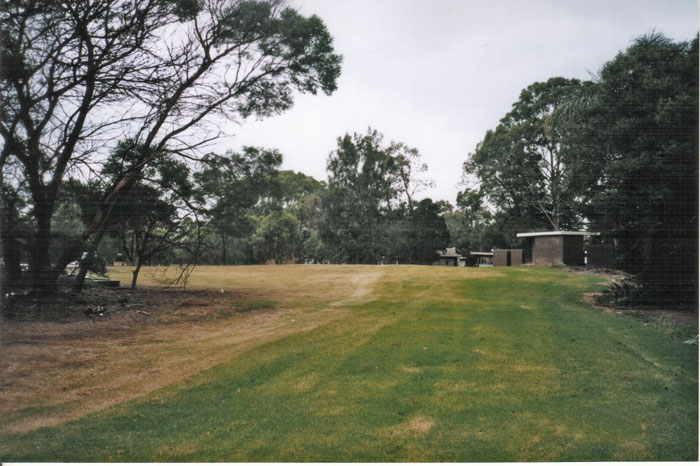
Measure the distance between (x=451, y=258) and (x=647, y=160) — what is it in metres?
8.28

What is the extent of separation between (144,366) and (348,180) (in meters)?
7.05

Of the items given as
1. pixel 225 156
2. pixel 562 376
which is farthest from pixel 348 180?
pixel 562 376

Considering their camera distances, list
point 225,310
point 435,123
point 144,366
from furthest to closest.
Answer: point 225,310, point 435,123, point 144,366

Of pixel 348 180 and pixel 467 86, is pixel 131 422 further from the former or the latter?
pixel 348 180

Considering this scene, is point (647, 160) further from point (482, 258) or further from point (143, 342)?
point (482, 258)

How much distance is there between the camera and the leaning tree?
264 centimetres

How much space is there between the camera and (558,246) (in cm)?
478

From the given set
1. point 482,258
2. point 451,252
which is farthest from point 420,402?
point 451,252

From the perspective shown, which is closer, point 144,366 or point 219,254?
point 144,366

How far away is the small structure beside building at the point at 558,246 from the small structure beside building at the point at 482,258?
3.18 metres

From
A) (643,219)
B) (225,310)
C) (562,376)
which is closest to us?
(562,376)

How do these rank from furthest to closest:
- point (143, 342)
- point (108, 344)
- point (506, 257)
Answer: point (506, 257), point (143, 342), point (108, 344)

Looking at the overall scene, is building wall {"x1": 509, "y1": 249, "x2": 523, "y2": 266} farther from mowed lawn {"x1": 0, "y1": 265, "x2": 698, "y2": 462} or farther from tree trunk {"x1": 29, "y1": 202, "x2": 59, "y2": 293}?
tree trunk {"x1": 29, "y1": 202, "x2": 59, "y2": 293}

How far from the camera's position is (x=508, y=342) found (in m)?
3.05
